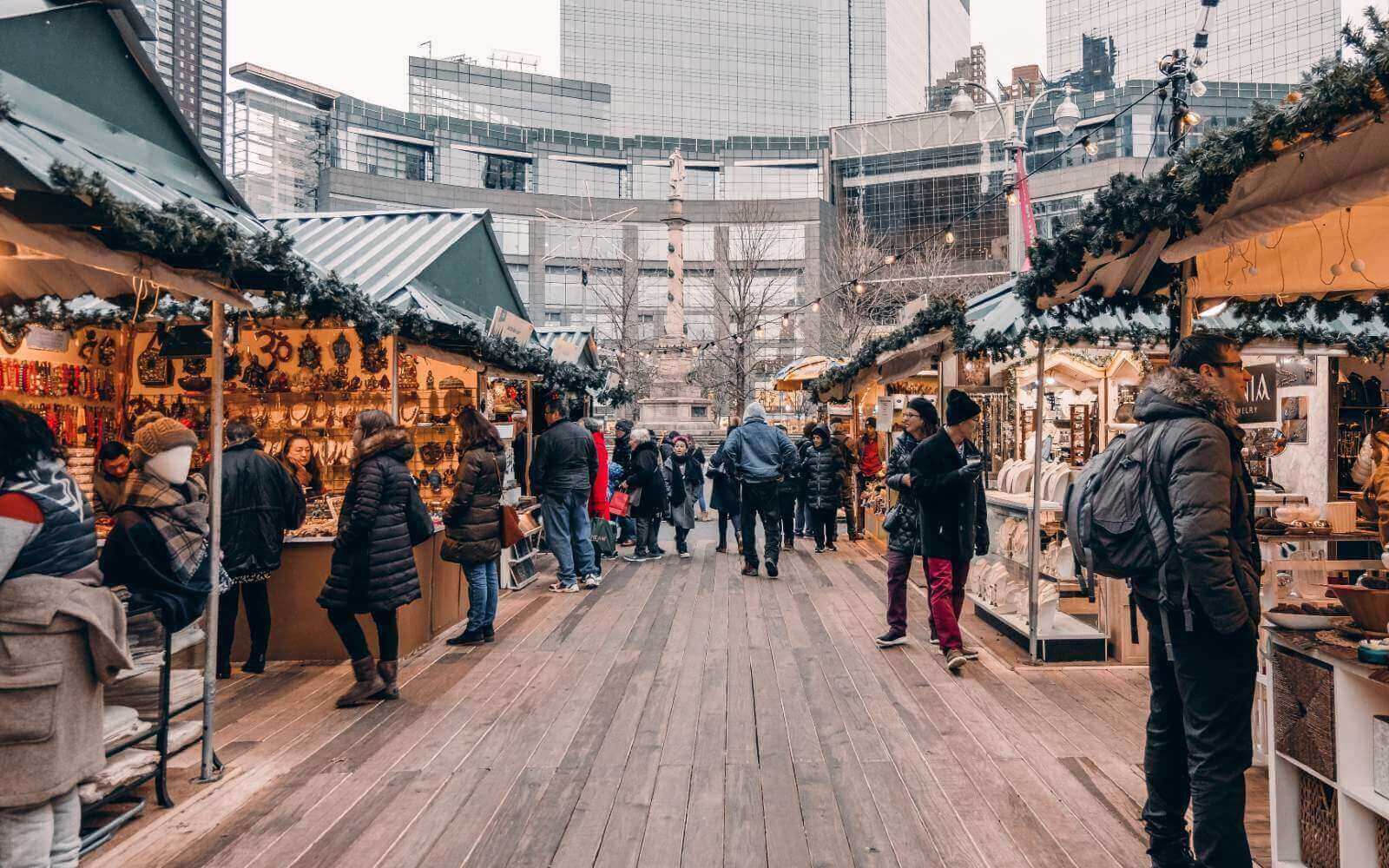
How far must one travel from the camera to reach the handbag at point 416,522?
5.24m

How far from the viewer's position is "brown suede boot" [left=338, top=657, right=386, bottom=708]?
199 inches

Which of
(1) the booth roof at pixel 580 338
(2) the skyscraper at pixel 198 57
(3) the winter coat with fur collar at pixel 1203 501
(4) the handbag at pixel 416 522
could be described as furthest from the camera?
(2) the skyscraper at pixel 198 57

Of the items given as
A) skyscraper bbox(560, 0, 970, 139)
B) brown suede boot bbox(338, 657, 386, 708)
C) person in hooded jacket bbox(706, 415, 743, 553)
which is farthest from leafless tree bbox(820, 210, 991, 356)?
skyscraper bbox(560, 0, 970, 139)

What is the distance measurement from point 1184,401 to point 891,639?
12.7ft

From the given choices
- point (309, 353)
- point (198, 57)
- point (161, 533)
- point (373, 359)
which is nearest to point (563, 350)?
point (373, 359)

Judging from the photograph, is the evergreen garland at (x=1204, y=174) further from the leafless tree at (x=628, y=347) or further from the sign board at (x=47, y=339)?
the leafless tree at (x=628, y=347)

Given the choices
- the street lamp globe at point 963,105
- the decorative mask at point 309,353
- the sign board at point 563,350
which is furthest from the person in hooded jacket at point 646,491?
the street lamp globe at point 963,105

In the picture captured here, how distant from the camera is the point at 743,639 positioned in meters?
6.62

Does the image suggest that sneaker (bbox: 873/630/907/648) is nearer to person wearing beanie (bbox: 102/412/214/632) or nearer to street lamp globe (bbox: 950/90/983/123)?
person wearing beanie (bbox: 102/412/214/632)

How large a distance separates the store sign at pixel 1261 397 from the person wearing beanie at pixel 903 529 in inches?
81.6

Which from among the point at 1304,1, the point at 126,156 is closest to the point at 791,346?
the point at 1304,1

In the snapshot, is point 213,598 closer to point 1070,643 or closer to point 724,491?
point 1070,643

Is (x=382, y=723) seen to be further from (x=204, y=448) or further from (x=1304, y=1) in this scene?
(x=1304, y=1)

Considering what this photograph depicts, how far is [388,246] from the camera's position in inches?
336
